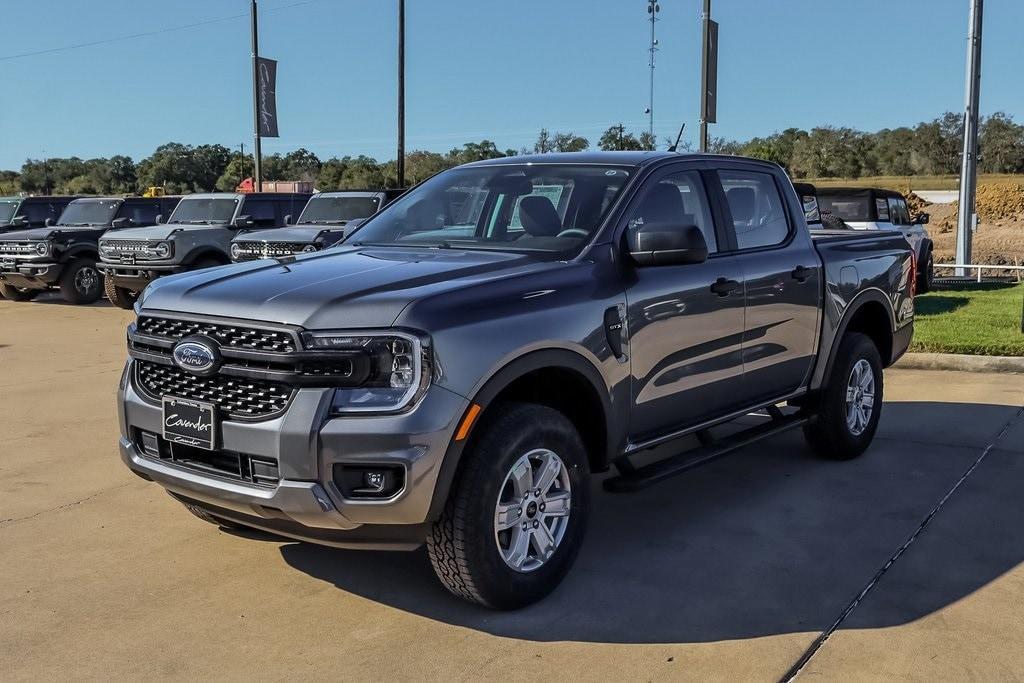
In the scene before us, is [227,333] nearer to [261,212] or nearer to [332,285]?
[332,285]

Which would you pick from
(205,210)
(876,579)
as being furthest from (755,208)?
(205,210)

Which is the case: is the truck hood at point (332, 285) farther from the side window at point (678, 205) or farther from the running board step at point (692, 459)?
the running board step at point (692, 459)

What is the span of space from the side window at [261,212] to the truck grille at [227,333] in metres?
13.2

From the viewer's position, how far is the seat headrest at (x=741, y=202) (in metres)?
5.54

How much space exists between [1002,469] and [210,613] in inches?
187

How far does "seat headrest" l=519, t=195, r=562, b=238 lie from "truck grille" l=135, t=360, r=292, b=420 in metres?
1.61

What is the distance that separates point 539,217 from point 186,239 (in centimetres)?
1187

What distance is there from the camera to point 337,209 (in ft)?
52.1

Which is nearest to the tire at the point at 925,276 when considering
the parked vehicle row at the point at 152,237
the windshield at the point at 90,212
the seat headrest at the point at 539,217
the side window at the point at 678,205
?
the parked vehicle row at the point at 152,237

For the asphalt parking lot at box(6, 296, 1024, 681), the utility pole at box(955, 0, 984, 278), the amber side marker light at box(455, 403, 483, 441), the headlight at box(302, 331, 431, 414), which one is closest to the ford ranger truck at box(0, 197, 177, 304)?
the asphalt parking lot at box(6, 296, 1024, 681)

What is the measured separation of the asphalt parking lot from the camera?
366cm

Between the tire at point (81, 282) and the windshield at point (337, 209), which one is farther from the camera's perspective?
the tire at point (81, 282)

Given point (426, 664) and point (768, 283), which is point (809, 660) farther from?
point (768, 283)

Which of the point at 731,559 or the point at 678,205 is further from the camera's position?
the point at 678,205
